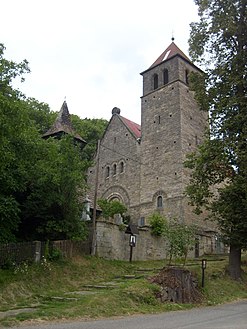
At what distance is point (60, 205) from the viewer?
1695cm

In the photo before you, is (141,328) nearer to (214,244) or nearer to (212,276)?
(212,276)

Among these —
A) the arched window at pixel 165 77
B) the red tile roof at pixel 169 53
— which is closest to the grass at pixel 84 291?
the arched window at pixel 165 77

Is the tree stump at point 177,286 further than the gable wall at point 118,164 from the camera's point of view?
No

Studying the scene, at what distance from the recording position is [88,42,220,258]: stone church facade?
31.7m

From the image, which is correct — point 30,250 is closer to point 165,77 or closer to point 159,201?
point 159,201

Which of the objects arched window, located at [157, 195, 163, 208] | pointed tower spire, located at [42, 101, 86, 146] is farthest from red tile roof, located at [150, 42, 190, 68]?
arched window, located at [157, 195, 163, 208]

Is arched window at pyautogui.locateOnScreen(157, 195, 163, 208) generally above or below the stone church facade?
below

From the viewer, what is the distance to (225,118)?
17.6 meters

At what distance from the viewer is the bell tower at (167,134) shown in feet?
104

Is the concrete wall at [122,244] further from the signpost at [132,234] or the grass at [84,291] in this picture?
the grass at [84,291]

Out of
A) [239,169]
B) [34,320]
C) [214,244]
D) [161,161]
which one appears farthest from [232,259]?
[161,161]

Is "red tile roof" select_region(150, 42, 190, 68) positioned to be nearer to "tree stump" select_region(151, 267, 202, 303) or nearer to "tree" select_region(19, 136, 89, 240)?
"tree" select_region(19, 136, 89, 240)

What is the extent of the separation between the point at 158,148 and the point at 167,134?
1488 mm

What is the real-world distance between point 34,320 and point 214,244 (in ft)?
78.7
